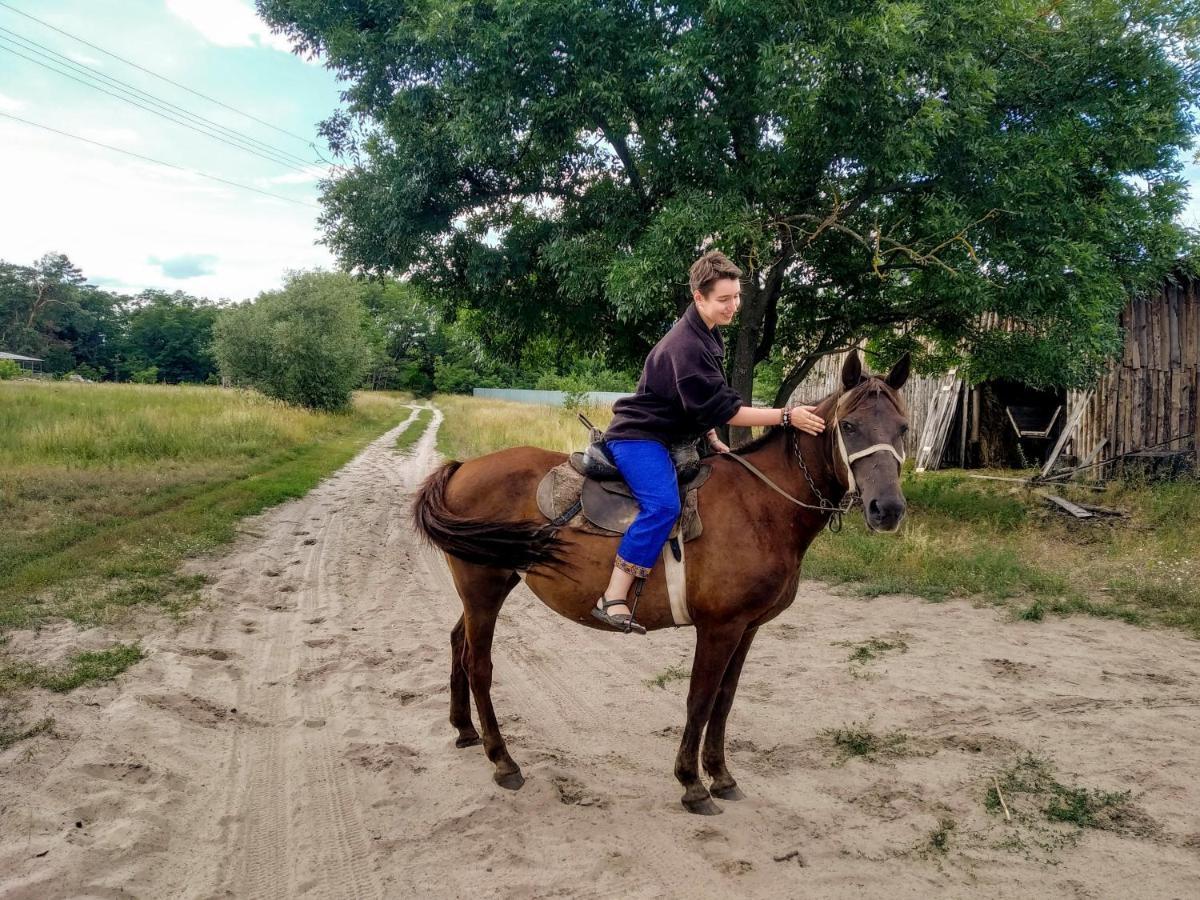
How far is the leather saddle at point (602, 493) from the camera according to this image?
396cm

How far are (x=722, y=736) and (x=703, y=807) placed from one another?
0.41 metres

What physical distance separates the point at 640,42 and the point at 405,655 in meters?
8.20

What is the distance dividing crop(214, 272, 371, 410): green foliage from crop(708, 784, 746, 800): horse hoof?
86.4 feet

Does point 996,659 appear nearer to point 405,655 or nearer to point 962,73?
point 405,655

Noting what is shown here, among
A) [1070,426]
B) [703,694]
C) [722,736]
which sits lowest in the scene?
[722,736]

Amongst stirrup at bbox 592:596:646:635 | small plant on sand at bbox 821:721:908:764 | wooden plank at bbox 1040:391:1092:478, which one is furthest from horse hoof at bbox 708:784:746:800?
wooden plank at bbox 1040:391:1092:478

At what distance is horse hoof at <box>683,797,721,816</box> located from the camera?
3.81 m

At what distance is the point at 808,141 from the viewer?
898 cm

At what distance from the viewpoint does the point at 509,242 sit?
1177 centimetres

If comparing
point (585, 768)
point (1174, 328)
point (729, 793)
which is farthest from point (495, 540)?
point (1174, 328)

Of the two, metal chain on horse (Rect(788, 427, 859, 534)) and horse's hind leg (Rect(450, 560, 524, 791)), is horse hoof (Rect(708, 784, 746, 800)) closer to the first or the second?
horse's hind leg (Rect(450, 560, 524, 791))

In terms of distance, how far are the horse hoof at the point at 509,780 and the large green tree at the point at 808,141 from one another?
6303 mm

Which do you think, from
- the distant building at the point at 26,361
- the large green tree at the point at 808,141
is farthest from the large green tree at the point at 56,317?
the large green tree at the point at 808,141

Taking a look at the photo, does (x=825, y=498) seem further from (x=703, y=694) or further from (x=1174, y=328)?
(x=1174, y=328)
